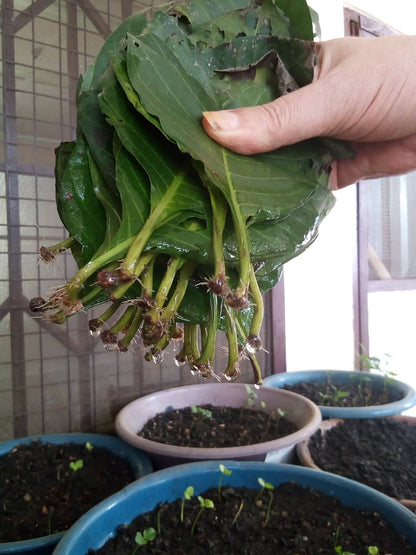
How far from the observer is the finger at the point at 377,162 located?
0.72 metres

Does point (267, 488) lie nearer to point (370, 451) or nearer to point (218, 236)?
point (370, 451)

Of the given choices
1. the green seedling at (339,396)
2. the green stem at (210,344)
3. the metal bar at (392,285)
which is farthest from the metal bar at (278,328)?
the green stem at (210,344)

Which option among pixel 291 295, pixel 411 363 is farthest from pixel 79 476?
pixel 411 363

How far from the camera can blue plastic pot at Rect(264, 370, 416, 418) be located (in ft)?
3.68

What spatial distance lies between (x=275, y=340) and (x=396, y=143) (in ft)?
2.69

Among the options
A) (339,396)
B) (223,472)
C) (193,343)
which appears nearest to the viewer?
(193,343)

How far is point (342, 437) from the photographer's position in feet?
3.70

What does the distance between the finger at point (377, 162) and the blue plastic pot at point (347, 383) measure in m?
0.65

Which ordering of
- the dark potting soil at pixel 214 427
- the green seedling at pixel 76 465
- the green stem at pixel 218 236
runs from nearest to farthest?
the green stem at pixel 218 236 → the green seedling at pixel 76 465 → the dark potting soil at pixel 214 427

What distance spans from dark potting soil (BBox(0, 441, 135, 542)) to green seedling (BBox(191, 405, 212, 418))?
0.26m

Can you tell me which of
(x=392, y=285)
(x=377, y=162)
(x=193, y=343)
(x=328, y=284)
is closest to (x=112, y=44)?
(x=193, y=343)

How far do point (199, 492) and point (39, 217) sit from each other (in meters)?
0.71

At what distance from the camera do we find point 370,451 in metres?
1.08

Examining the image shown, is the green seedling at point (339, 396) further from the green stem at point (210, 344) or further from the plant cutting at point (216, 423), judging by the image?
the green stem at point (210, 344)
